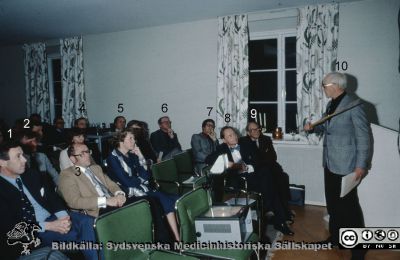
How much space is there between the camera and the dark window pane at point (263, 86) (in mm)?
5750

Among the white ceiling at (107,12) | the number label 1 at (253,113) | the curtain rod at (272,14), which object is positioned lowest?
the number label 1 at (253,113)

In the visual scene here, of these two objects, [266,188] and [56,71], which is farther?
[56,71]

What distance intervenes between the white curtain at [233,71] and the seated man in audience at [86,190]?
294 cm

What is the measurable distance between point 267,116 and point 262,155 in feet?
4.64

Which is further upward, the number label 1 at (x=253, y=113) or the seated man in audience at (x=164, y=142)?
the number label 1 at (x=253, y=113)

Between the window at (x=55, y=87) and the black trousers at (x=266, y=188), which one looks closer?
the black trousers at (x=266, y=188)

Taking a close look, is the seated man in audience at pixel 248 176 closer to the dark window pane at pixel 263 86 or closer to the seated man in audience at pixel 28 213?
the dark window pane at pixel 263 86

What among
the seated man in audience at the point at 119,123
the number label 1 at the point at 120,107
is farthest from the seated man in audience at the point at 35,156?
the number label 1 at the point at 120,107

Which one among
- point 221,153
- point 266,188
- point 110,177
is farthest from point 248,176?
point 110,177

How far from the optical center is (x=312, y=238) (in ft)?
12.2

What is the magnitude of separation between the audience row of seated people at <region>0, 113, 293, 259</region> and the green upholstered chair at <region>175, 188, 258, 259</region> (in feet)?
2.42

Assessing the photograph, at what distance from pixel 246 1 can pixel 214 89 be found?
1752 mm

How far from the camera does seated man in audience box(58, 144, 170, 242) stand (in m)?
2.76

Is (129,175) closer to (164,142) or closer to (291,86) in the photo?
(164,142)
